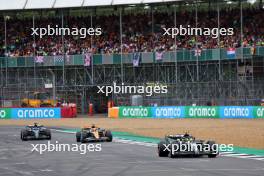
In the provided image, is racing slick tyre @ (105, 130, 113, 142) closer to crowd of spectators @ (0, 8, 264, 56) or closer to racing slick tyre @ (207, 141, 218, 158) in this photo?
racing slick tyre @ (207, 141, 218, 158)

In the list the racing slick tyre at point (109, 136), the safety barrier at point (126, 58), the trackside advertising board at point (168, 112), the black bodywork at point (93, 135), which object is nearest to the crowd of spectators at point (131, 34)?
the safety barrier at point (126, 58)

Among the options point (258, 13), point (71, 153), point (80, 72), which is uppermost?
point (258, 13)

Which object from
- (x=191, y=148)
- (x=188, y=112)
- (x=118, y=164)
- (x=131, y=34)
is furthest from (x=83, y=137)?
(x=131, y=34)

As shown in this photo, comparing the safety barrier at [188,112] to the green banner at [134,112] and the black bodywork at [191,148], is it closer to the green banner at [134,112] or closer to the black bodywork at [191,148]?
the green banner at [134,112]

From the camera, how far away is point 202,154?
77.1ft

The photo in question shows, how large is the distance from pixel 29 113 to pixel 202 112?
15.2 metres

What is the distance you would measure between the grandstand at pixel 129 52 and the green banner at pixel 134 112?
2.51 feet

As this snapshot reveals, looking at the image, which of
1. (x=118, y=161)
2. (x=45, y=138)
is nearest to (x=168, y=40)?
(x=45, y=138)

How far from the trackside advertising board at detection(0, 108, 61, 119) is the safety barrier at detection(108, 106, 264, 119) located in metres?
4.96

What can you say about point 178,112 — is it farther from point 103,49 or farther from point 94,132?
point 94,132

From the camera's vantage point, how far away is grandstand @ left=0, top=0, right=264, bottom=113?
5712 centimetres

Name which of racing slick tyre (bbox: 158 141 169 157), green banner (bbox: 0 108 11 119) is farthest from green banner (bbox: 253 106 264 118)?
racing slick tyre (bbox: 158 141 169 157)

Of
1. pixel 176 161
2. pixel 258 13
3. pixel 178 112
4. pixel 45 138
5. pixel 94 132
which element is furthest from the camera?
pixel 258 13

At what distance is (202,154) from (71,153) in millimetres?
5627
